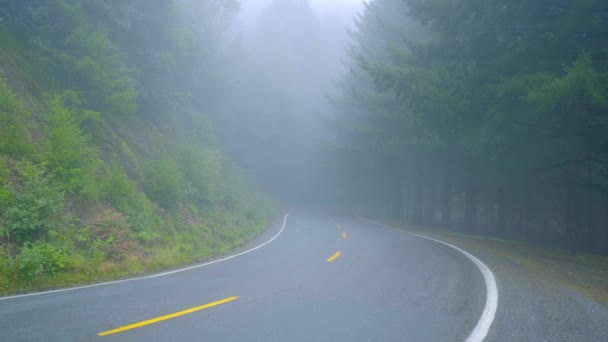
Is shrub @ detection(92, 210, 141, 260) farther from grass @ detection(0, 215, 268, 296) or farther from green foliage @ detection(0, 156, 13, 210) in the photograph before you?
green foliage @ detection(0, 156, 13, 210)

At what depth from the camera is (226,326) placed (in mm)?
5574

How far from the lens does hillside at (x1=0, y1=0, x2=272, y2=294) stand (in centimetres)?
984

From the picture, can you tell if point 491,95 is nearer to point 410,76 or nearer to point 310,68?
point 410,76

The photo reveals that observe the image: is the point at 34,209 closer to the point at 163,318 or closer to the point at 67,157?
the point at 67,157

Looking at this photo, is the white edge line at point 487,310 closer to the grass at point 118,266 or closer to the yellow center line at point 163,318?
the yellow center line at point 163,318

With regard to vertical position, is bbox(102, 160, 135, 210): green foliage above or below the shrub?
above

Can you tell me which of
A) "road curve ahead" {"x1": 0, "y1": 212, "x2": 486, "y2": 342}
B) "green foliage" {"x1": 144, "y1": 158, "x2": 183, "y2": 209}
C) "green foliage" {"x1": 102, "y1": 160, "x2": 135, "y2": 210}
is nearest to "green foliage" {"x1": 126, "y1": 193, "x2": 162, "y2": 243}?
"green foliage" {"x1": 102, "y1": 160, "x2": 135, "y2": 210}

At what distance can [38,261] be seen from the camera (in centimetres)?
858

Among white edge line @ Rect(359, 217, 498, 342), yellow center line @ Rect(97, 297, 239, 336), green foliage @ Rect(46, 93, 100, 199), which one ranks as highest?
green foliage @ Rect(46, 93, 100, 199)

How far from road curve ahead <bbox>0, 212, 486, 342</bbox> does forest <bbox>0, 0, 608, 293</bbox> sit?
7.67 feet

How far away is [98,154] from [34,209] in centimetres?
638

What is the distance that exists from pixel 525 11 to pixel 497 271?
30.5 ft

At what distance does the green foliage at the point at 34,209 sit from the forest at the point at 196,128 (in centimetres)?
4

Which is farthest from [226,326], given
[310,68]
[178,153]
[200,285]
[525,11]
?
[310,68]
